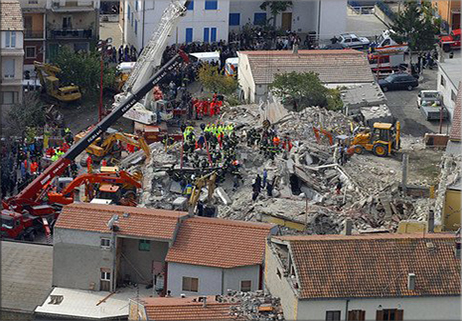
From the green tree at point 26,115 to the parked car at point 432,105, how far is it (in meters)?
17.1

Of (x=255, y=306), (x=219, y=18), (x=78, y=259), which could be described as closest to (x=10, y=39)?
(x=219, y=18)

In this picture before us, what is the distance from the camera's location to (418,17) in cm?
9081

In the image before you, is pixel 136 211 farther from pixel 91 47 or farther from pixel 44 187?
pixel 91 47

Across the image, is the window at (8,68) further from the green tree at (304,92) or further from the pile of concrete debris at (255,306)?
the pile of concrete debris at (255,306)

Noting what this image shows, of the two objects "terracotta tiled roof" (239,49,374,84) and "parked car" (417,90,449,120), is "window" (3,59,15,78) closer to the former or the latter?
"terracotta tiled roof" (239,49,374,84)

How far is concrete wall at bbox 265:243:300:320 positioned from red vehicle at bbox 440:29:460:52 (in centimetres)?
3700

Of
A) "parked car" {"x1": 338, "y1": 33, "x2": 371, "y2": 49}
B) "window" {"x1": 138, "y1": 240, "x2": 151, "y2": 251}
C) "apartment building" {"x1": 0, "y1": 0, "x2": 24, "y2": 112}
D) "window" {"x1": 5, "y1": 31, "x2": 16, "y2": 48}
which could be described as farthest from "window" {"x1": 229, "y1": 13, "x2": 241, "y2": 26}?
"window" {"x1": 138, "y1": 240, "x2": 151, "y2": 251}

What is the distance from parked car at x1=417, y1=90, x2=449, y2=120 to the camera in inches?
3120

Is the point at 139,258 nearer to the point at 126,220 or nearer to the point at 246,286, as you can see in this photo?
the point at 126,220

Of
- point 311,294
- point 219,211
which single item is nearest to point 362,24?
point 219,211

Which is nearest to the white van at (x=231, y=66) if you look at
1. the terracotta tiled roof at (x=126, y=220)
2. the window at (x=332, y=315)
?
the terracotta tiled roof at (x=126, y=220)

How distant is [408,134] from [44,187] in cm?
1750

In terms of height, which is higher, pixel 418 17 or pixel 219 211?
pixel 418 17

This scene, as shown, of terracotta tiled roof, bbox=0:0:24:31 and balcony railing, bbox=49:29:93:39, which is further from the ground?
terracotta tiled roof, bbox=0:0:24:31
